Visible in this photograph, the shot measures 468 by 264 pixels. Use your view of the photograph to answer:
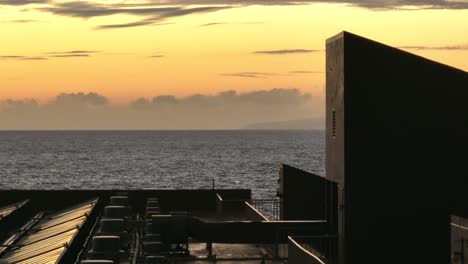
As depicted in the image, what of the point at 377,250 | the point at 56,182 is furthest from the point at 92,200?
the point at 56,182

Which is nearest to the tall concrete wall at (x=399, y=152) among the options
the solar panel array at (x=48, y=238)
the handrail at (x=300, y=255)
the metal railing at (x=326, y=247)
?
the handrail at (x=300, y=255)

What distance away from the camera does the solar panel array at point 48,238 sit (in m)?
34.3

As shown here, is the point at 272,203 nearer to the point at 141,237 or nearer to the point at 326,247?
the point at 141,237

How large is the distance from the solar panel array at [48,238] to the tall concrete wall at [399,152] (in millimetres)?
10784

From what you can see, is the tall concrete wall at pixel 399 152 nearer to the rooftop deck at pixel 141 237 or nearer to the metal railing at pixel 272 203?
the rooftop deck at pixel 141 237

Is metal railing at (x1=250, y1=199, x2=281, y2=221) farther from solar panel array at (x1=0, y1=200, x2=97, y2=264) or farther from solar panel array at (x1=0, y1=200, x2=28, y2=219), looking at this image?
solar panel array at (x1=0, y1=200, x2=28, y2=219)

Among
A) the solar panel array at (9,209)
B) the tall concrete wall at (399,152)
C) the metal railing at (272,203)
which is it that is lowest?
the metal railing at (272,203)

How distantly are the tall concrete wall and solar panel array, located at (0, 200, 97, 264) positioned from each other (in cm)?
1078

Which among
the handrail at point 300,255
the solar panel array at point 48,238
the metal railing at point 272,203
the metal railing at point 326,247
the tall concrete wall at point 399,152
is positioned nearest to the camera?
the handrail at point 300,255

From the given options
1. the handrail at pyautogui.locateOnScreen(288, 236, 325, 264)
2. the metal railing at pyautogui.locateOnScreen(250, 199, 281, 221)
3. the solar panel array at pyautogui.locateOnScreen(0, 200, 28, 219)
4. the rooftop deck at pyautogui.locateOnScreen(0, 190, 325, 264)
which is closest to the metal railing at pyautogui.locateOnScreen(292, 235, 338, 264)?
the rooftop deck at pyautogui.locateOnScreen(0, 190, 325, 264)

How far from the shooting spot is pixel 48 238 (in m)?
39.9

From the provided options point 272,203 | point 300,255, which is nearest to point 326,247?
point 300,255

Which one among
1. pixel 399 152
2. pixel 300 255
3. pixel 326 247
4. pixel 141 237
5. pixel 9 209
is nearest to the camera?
pixel 300 255

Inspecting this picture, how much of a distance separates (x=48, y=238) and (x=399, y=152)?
1708 cm
